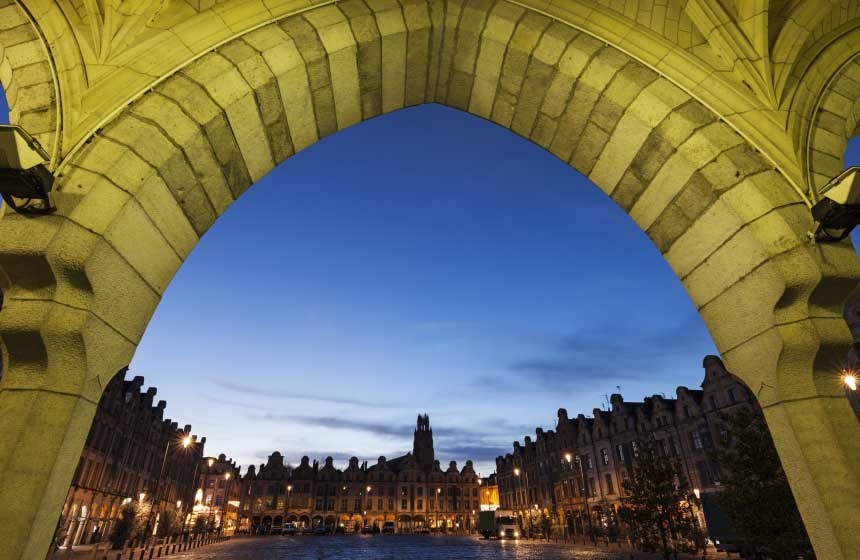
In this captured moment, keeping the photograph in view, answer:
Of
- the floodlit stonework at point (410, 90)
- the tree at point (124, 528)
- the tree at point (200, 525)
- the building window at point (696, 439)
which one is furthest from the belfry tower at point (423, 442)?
the floodlit stonework at point (410, 90)

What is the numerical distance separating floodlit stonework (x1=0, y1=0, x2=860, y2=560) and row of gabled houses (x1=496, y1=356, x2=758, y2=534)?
872 inches

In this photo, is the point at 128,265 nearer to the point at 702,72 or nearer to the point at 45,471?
the point at 45,471

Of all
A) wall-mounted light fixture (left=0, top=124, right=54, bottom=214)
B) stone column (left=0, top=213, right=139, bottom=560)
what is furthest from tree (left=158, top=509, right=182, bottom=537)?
wall-mounted light fixture (left=0, top=124, right=54, bottom=214)

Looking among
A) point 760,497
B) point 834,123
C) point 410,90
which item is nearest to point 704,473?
point 760,497

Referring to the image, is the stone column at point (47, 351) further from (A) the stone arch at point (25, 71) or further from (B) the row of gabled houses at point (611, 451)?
(B) the row of gabled houses at point (611, 451)

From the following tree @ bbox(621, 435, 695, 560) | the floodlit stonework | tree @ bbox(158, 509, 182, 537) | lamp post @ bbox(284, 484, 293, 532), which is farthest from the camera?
lamp post @ bbox(284, 484, 293, 532)

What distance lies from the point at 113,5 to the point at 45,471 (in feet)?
12.5

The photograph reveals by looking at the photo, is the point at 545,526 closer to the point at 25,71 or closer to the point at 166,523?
the point at 166,523

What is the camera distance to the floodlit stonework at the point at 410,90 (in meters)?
3.04

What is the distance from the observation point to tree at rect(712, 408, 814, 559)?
1145cm

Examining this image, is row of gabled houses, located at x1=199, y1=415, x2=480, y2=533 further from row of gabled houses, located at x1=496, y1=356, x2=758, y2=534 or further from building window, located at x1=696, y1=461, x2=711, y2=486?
building window, located at x1=696, y1=461, x2=711, y2=486

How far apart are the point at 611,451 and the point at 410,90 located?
163ft

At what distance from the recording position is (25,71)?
359 cm

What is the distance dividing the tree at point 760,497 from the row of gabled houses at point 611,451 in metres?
9.33
